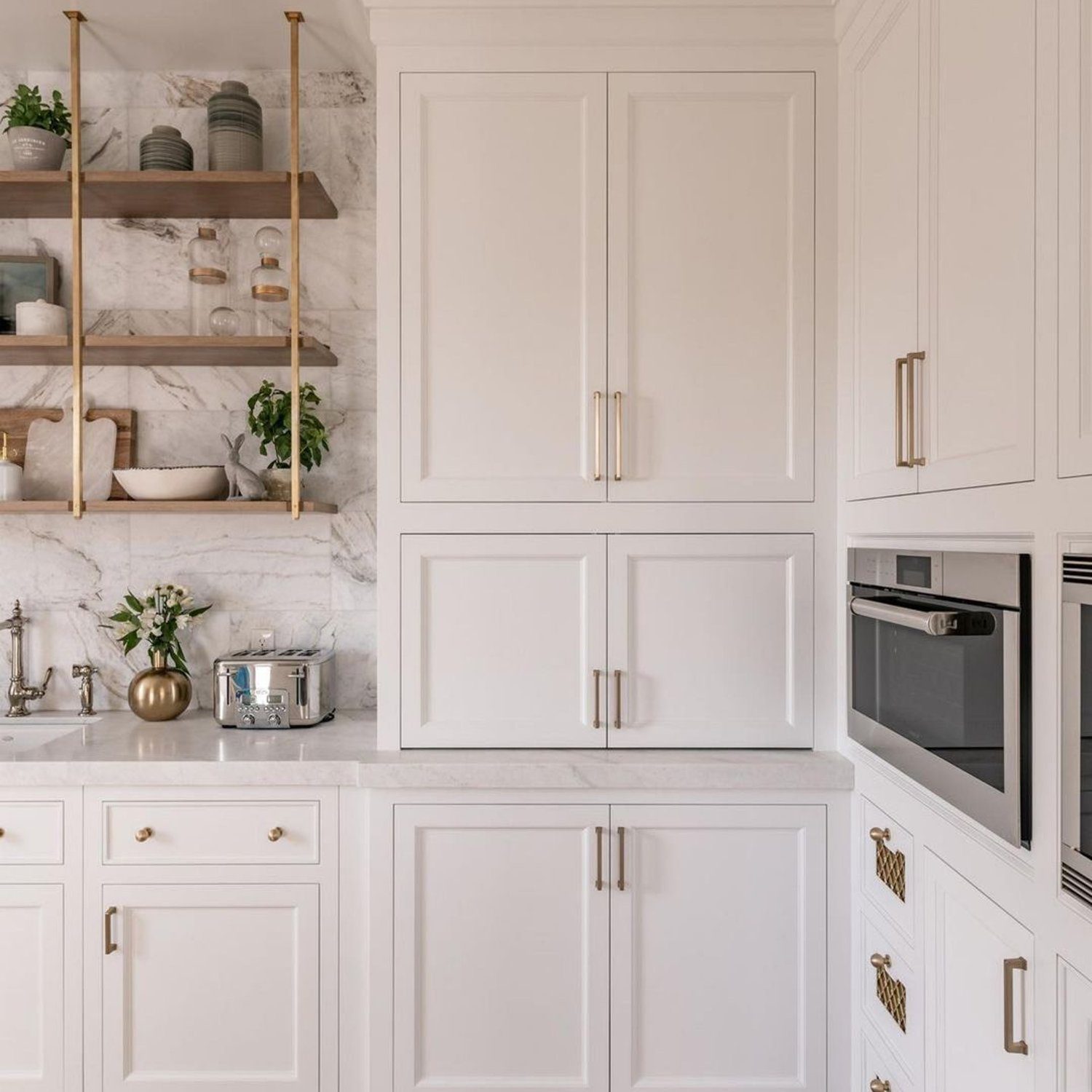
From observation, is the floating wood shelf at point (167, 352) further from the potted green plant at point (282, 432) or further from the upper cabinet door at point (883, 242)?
the upper cabinet door at point (883, 242)

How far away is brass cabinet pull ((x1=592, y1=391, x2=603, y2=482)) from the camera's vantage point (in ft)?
6.39

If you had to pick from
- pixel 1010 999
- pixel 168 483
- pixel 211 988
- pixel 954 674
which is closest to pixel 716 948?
pixel 1010 999

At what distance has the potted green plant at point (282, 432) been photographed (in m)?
2.30

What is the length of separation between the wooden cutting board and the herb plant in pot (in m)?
0.32

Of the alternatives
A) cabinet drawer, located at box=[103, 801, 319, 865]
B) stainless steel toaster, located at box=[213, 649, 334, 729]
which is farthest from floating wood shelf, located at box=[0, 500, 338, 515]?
cabinet drawer, located at box=[103, 801, 319, 865]

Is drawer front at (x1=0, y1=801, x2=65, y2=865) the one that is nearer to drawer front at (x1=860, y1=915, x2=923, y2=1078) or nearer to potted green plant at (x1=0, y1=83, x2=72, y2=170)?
potted green plant at (x1=0, y1=83, x2=72, y2=170)

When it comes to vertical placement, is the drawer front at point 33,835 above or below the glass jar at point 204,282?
below

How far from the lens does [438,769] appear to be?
1.89 m

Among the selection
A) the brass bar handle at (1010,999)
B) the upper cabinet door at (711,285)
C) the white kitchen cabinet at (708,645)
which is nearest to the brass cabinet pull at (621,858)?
the white kitchen cabinet at (708,645)

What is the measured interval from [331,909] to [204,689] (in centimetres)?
82

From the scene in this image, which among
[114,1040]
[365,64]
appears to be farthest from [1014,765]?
[365,64]

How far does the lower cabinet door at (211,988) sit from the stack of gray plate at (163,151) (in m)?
1.69

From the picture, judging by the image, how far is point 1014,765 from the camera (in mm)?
1193

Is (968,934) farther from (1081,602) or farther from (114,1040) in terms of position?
(114,1040)
